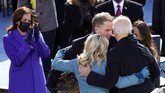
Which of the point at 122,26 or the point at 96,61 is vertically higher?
the point at 122,26

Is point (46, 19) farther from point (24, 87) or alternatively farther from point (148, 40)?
point (148, 40)

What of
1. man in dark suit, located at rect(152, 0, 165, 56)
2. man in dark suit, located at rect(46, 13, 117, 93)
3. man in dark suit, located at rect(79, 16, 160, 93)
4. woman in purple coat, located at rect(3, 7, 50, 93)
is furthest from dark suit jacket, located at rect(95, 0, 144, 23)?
man in dark suit, located at rect(152, 0, 165, 56)

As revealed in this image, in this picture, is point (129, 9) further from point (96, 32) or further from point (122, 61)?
point (122, 61)

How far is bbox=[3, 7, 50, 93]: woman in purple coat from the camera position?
642 centimetres

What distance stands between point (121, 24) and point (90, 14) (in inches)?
91.5

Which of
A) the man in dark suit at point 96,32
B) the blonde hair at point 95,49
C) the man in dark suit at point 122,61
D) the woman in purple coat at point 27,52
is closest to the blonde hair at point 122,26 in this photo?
the man in dark suit at point 122,61

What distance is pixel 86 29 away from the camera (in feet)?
23.9

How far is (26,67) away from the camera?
6566mm

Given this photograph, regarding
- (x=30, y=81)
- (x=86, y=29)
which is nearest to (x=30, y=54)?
(x=30, y=81)

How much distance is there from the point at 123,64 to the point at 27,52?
188cm

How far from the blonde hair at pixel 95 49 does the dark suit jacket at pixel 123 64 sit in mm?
92

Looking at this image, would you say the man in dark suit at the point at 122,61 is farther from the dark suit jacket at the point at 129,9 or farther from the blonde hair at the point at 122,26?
the dark suit jacket at the point at 129,9

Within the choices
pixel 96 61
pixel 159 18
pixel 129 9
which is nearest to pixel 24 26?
pixel 129 9

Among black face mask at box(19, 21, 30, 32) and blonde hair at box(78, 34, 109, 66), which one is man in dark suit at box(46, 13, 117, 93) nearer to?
blonde hair at box(78, 34, 109, 66)
